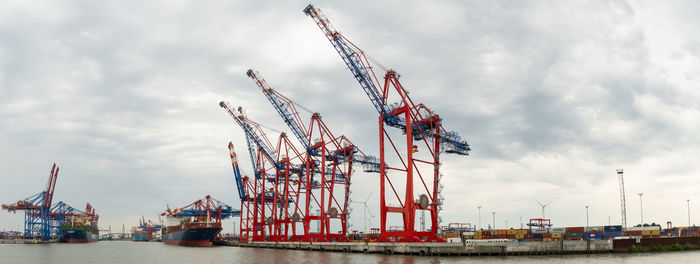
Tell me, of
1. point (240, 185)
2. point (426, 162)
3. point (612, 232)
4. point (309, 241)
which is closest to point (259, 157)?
point (240, 185)

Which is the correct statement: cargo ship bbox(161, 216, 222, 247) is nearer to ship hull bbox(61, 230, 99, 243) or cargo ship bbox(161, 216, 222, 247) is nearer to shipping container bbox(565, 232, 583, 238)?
ship hull bbox(61, 230, 99, 243)

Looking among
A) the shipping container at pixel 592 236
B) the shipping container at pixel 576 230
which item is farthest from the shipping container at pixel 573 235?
the shipping container at pixel 576 230

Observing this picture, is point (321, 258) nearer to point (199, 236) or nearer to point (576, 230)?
point (576, 230)

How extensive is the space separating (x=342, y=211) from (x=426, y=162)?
980 inches

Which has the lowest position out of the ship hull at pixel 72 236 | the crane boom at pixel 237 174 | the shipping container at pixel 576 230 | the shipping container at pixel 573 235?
the ship hull at pixel 72 236

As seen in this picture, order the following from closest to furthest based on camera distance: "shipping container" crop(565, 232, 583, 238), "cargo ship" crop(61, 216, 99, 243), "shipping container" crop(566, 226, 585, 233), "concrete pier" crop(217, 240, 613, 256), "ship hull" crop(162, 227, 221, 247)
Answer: "concrete pier" crop(217, 240, 613, 256) < "shipping container" crop(565, 232, 583, 238) < "shipping container" crop(566, 226, 585, 233) < "ship hull" crop(162, 227, 221, 247) < "cargo ship" crop(61, 216, 99, 243)

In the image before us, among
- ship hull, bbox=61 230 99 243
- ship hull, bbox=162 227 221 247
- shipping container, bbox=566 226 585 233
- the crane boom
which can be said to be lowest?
ship hull, bbox=61 230 99 243

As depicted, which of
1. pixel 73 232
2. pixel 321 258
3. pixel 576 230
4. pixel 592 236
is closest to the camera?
pixel 321 258

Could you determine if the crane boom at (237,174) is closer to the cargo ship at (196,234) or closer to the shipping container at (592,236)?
the cargo ship at (196,234)

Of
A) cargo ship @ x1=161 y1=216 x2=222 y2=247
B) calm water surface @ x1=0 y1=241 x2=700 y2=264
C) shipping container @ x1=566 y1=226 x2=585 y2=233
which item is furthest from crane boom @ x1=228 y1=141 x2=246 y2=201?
shipping container @ x1=566 y1=226 x2=585 y2=233

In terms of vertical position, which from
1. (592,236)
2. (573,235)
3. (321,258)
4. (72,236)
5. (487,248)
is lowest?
(72,236)

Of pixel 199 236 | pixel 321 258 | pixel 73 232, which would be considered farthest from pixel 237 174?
pixel 73 232

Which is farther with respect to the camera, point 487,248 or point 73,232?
point 73,232

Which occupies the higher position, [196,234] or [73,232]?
[196,234]
